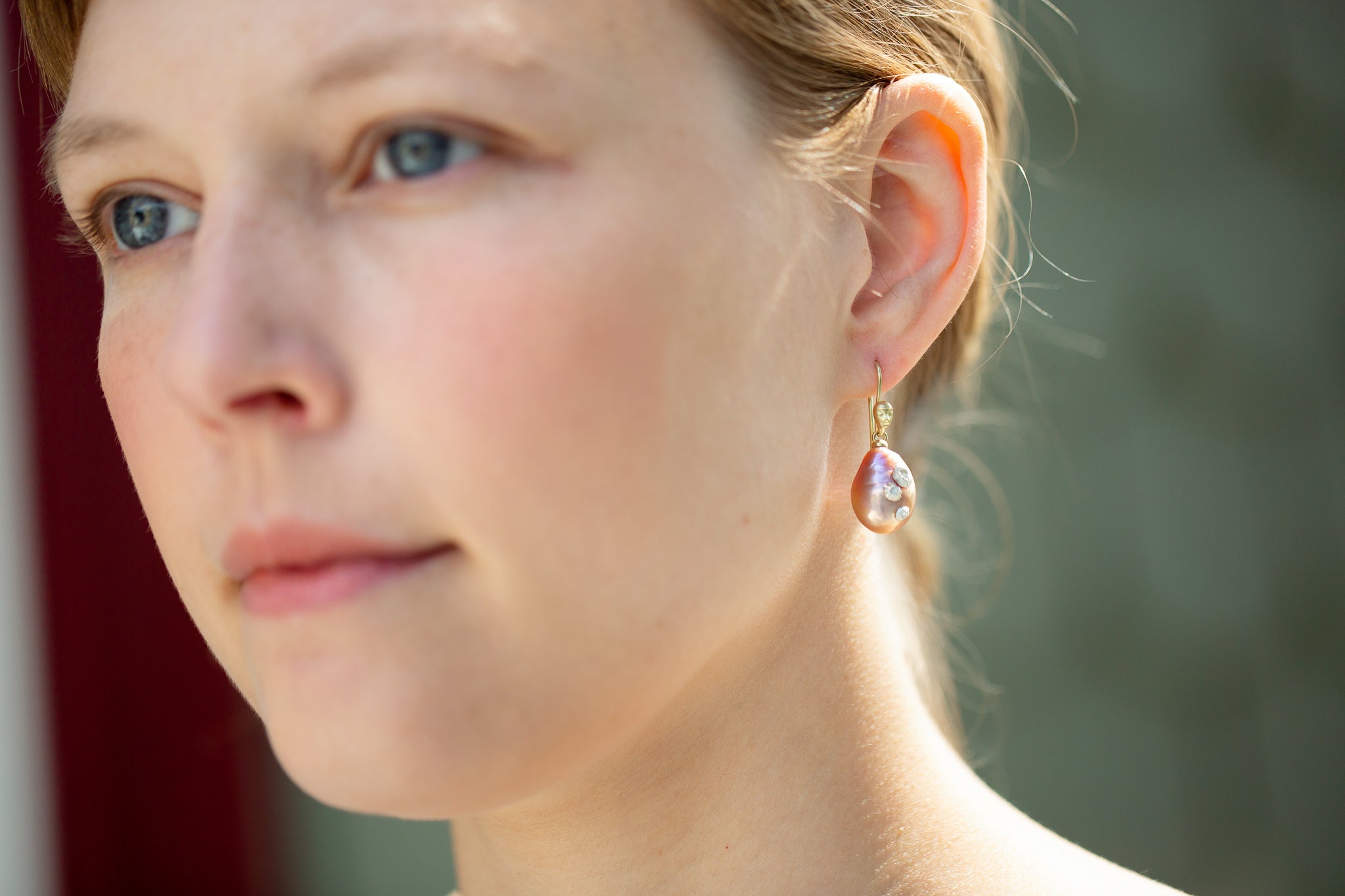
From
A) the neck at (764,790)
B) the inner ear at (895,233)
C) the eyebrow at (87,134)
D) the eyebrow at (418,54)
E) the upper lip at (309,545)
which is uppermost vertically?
the eyebrow at (87,134)

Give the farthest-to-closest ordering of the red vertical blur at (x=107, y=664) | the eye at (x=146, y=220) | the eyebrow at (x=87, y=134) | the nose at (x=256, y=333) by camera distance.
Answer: the red vertical blur at (x=107, y=664) < the eye at (x=146, y=220) < the eyebrow at (x=87, y=134) < the nose at (x=256, y=333)

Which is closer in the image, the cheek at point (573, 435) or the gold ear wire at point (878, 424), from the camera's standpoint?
the cheek at point (573, 435)

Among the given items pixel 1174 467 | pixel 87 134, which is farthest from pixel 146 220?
pixel 1174 467

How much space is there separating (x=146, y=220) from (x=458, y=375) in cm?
42

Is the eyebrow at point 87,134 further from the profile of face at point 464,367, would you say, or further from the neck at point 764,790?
the neck at point 764,790

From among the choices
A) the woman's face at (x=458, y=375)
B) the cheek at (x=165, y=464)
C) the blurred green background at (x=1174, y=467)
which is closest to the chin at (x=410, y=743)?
the woman's face at (x=458, y=375)

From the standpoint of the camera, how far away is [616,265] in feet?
2.63

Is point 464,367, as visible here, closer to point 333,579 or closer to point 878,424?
point 333,579

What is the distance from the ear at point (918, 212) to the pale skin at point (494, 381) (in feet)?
0.20

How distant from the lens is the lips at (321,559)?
0.77 m

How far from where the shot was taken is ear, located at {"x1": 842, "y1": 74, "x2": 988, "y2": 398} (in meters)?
0.99

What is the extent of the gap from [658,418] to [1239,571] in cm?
285

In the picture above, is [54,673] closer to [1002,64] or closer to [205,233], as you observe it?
[205,233]

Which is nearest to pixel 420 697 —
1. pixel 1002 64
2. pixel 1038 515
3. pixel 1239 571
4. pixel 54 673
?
pixel 1002 64
